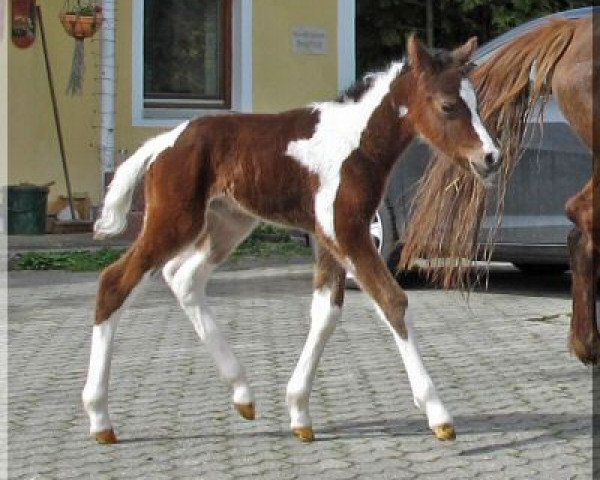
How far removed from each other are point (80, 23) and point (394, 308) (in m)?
10.6

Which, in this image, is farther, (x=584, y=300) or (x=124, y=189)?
(x=584, y=300)

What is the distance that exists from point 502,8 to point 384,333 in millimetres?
11701

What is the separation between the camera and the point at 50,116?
51.6 feet

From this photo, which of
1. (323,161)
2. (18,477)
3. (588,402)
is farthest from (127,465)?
(588,402)

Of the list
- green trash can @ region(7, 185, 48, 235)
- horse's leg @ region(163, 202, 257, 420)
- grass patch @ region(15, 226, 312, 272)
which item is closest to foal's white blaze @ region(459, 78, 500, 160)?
horse's leg @ region(163, 202, 257, 420)

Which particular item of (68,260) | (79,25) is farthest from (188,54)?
(68,260)

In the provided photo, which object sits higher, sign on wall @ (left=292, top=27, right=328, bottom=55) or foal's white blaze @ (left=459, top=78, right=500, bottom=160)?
sign on wall @ (left=292, top=27, right=328, bottom=55)

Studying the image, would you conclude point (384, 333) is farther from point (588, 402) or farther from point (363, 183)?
point (363, 183)

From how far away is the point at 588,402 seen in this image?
21.0 ft

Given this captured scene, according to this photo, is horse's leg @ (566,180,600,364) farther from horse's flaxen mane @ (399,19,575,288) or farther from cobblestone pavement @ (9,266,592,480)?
horse's flaxen mane @ (399,19,575,288)

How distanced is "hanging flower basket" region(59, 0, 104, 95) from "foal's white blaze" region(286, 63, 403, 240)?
32.7ft

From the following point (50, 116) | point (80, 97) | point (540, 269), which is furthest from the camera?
point (80, 97)

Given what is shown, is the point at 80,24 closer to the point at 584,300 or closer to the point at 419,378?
the point at 584,300

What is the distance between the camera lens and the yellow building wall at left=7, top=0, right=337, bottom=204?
51.2ft
